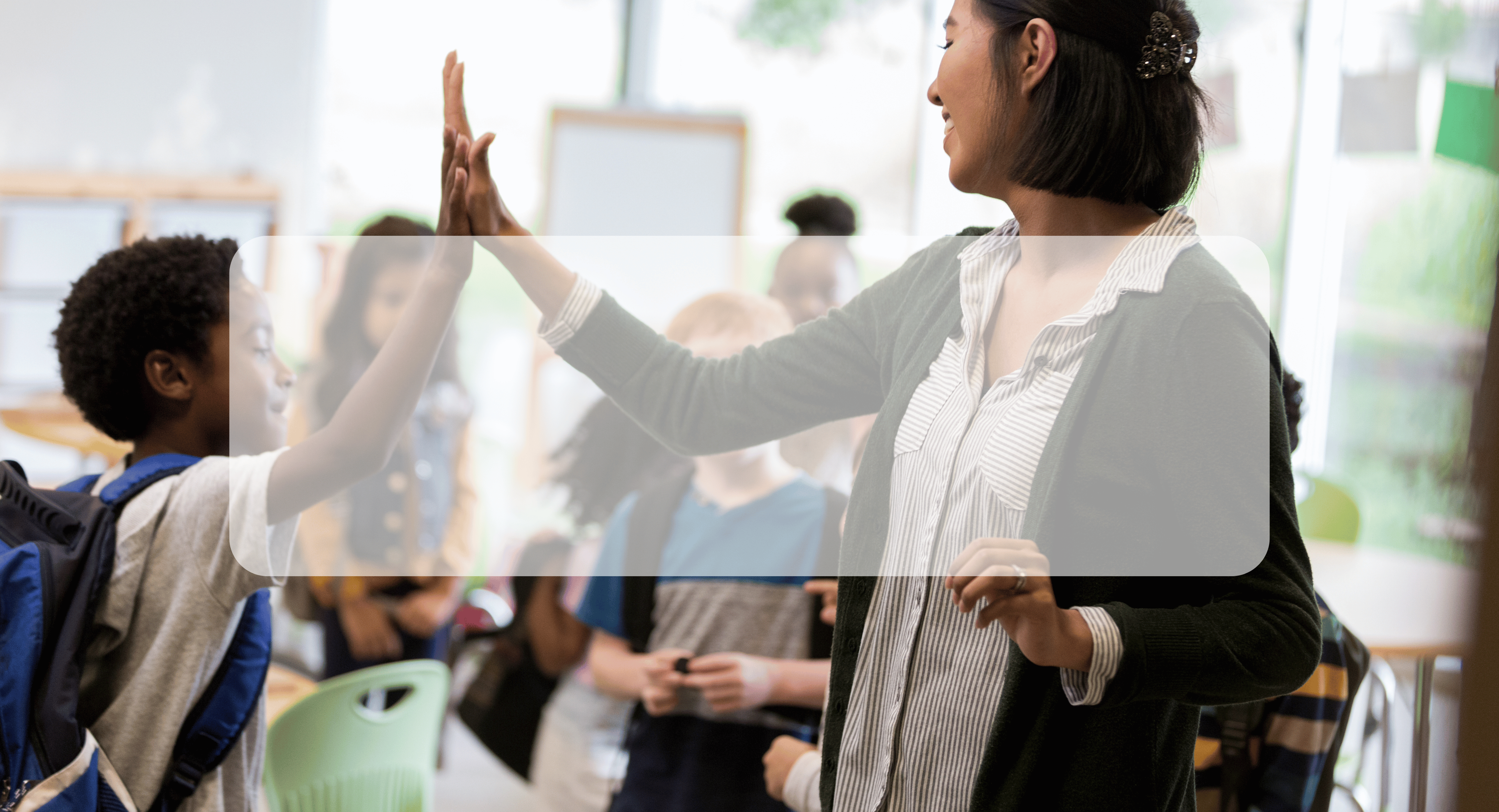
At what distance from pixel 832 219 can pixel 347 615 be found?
4.39 feet

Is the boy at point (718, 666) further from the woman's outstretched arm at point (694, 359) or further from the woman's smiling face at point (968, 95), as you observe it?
the woman's smiling face at point (968, 95)

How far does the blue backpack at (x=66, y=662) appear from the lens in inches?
34.8

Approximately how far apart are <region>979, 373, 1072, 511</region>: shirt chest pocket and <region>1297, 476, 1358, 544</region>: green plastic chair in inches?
98.4

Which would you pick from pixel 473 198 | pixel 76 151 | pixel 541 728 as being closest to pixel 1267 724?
pixel 473 198

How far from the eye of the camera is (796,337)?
3.02ft

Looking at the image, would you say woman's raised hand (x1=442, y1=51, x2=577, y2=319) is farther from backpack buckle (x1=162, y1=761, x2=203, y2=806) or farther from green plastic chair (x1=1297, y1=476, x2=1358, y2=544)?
green plastic chair (x1=1297, y1=476, x2=1358, y2=544)

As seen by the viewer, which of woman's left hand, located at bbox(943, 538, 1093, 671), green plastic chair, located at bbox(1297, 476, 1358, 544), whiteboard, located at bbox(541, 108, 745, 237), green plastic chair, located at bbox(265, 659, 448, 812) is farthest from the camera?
whiteboard, located at bbox(541, 108, 745, 237)

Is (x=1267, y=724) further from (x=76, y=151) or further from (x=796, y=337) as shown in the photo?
(x=76, y=151)

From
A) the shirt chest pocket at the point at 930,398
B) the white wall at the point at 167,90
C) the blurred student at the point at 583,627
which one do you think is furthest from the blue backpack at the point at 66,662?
the white wall at the point at 167,90

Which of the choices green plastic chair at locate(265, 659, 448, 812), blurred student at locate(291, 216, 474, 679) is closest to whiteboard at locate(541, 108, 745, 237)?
green plastic chair at locate(265, 659, 448, 812)

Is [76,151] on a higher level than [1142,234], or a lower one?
higher

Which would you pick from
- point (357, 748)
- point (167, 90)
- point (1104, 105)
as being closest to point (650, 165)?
point (167, 90)

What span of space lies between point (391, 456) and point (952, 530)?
512 mm
